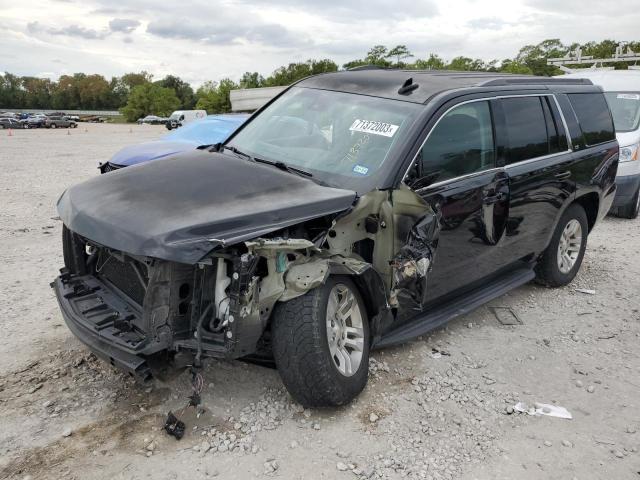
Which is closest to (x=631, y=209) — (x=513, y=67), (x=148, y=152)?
(x=148, y=152)

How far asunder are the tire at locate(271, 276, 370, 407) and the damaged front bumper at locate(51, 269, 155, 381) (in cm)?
70

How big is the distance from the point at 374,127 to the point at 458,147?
652 mm

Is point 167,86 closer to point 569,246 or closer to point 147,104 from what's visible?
point 147,104

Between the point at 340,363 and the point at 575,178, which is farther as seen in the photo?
the point at 575,178

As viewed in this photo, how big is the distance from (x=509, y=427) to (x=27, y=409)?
2903 millimetres

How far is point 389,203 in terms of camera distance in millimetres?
3510

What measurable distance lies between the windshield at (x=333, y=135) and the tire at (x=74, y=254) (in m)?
1.38

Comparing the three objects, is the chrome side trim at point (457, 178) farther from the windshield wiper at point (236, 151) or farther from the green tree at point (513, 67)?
the green tree at point (513, 67)

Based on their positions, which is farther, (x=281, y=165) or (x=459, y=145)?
(x=459, y=145)

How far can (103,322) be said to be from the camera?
10.5 feet

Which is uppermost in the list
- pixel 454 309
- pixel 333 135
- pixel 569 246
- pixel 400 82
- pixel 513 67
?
pixel 513 67

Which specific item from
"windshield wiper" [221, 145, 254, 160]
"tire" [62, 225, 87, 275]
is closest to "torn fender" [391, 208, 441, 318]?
"windshield wiper" [221, 145, 254, 160]

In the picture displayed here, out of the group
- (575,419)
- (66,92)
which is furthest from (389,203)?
(66,92)

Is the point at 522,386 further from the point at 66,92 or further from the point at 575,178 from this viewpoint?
the point at 66,92
